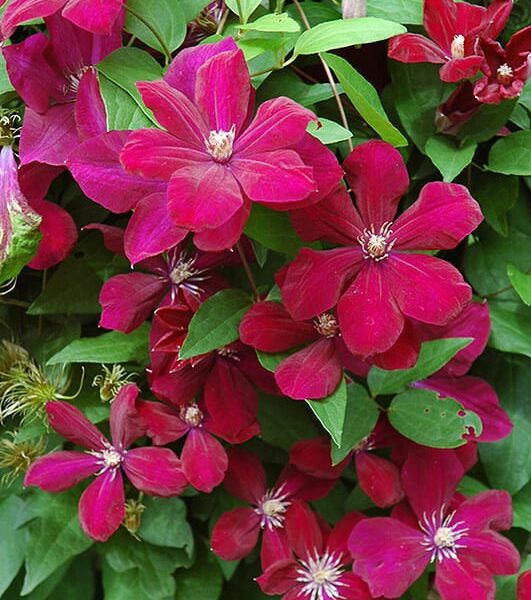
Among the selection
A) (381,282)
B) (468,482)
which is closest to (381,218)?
(381,282)

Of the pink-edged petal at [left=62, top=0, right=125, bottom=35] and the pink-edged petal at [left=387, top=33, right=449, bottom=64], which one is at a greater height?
the pink-edged petal at [left=62, top=0, right=125, bottom=35]

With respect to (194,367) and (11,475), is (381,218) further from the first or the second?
(11,475)

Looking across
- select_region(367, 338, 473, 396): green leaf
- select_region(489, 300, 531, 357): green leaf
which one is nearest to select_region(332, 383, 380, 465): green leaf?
select_region(367, 338, 473, 396): green leaf

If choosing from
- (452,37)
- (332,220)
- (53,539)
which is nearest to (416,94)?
(452,37)

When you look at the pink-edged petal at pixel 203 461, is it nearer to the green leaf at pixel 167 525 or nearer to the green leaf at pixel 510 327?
the green leaf at pixel 167 525

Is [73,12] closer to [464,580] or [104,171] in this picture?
[104,171]

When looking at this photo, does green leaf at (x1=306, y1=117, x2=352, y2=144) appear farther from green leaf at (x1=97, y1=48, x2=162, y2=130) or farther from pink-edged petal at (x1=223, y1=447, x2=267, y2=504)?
pink-edged petal at (x1=223, y1=447, x2=267, y2=504)

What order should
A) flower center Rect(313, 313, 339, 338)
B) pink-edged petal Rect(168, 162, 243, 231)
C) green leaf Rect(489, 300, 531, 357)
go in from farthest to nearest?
green leaf Rect(489, 300, 531, 357), flower center Rect(313, 313, 339, 338), pink-edged petal Rect(168, 162, 243, 231)

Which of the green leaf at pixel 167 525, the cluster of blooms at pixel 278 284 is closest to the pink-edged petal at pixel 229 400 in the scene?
the cluster of blooms at pixel 278 284
